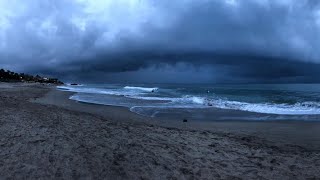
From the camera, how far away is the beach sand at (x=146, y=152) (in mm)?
7699

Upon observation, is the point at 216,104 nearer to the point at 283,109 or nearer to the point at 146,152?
the point at 283,109

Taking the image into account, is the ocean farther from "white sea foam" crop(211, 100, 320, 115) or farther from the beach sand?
the beach sand

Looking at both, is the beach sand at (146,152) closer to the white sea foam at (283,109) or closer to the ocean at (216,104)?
the ocean at (216,104)

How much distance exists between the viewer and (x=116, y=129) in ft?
44.5

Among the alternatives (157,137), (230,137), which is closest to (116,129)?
(157,137)

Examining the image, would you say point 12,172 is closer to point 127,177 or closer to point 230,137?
point 127,177

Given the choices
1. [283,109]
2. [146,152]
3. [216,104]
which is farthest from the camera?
[216,104]

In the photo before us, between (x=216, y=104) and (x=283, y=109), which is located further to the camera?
(x=216, y=104)

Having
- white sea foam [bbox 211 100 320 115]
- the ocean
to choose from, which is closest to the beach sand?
the ocean

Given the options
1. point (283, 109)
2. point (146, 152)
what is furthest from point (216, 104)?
point (146, 152)

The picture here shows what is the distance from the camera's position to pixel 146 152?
9570 millimetres

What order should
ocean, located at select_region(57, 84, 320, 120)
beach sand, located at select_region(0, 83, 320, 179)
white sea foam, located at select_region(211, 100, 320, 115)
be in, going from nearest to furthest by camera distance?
beach sand, located at select_region(0, 83, 320, 179) → ocean, located at select_region(57, 84, 320, 120) → white sea foam, located at select_region(211, 100, 320, 115)

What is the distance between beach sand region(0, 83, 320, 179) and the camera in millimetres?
7699

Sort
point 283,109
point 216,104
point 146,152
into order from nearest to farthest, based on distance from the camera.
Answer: point 146,152 < point 283,109 < point 216,104
